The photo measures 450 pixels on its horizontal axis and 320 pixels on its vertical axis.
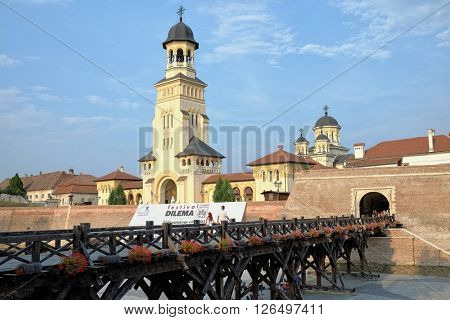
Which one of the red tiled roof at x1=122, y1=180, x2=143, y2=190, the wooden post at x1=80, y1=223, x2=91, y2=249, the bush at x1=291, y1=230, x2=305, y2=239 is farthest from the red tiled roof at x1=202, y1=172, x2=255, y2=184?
the wooden post at x1=80, y1=223, x2=91, y2=249

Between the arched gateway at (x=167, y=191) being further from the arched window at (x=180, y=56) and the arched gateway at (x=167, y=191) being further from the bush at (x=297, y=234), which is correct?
the bush at (x=297, y=234)

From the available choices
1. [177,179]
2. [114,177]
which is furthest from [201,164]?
[114,177]

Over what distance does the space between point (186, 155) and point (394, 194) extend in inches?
1174

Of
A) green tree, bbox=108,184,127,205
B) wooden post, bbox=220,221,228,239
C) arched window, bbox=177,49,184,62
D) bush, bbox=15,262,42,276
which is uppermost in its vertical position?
arched window, bbox=177,49,184,62

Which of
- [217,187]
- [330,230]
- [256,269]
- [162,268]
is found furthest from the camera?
[217,187]

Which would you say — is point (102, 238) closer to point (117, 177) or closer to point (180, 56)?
point (180, 56)

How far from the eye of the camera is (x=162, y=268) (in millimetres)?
9023

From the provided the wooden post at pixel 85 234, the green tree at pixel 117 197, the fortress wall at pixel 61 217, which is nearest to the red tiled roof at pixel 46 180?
the green tree at pixel 117 197

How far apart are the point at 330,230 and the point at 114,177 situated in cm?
5105

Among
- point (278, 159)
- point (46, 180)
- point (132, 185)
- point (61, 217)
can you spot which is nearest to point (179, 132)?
point (132, 185)

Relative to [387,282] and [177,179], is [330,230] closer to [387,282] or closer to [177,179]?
[387,282]

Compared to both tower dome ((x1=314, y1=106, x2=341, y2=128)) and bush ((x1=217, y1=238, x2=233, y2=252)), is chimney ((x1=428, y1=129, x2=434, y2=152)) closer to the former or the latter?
bush ((x1=217, y1=238, x2=233, y2=252))

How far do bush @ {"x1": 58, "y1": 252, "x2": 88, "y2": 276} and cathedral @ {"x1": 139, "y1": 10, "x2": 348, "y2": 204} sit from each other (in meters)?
45.9

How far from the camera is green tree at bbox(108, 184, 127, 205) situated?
5953 centimetres
